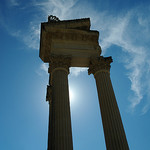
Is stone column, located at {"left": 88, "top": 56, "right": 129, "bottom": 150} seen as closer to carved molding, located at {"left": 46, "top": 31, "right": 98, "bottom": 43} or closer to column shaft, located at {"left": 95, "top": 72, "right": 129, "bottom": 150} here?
column shaft, located at {"left": 95, "top": 72, "right": 129, "bottom": 150}

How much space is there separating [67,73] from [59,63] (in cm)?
294

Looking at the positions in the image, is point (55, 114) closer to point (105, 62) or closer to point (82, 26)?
point (105, 62)

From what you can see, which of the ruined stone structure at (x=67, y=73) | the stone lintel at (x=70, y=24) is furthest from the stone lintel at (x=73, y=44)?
the stone lintel at (x=70, y=24)

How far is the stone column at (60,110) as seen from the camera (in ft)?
85.6

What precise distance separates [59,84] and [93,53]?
13998 mm

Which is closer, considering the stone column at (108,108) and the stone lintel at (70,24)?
the stone column at (108,108)

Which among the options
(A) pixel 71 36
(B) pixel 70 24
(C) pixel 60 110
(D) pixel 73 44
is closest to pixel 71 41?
(D) pixel 73 44

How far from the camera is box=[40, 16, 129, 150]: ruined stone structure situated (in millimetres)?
27206

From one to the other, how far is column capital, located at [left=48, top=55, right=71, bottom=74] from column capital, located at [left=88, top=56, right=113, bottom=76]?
18.9 ft

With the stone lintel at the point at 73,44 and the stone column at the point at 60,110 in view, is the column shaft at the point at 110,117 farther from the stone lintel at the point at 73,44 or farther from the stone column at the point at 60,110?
the stone lintel at the point at 73,44

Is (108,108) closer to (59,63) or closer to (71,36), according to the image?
(59,63)

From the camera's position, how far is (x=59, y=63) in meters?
38.1

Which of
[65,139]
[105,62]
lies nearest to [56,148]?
[65,139]

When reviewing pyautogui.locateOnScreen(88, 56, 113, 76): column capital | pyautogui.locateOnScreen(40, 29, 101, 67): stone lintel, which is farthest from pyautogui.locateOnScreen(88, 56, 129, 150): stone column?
pyautogui.locateOnScreen(40, 29, 101, 67): stone lintel
